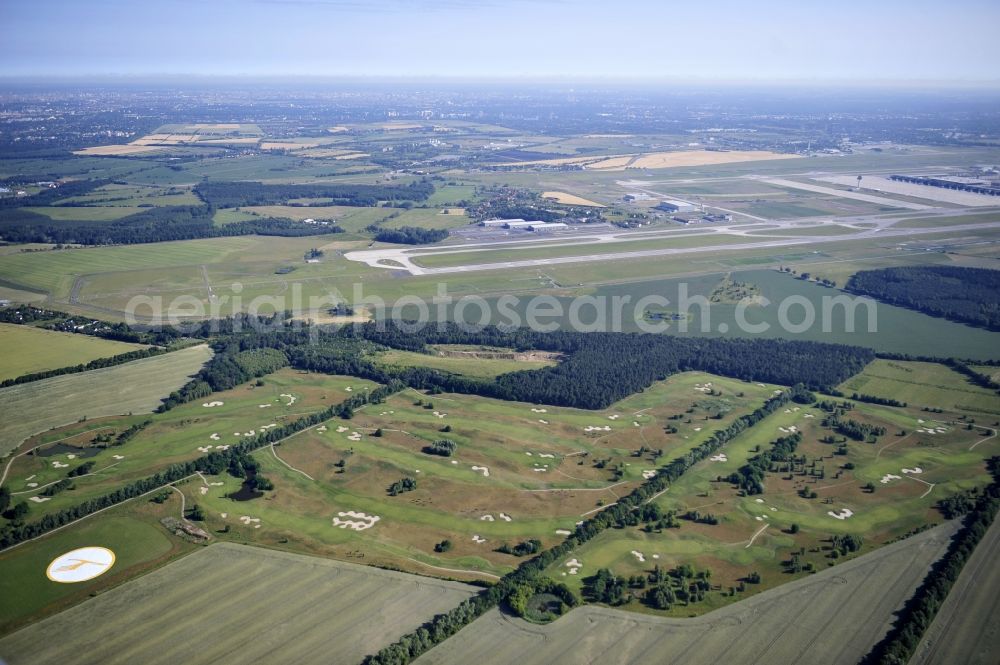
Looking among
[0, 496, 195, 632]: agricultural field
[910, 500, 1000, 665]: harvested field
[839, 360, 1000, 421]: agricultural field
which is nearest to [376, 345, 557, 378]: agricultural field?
[839, 360, 1000, 421]: agricultural field

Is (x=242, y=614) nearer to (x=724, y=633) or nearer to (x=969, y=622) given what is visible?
(x=724, y=633)

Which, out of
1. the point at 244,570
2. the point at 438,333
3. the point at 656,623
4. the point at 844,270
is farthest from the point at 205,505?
the point at 844,270

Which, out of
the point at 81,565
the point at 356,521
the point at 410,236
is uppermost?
the point at 410,236

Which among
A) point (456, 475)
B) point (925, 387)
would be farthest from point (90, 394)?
point (925, 387)

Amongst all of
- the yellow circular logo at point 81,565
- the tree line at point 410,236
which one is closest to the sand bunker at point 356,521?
the yellow circular logo at point 81,565

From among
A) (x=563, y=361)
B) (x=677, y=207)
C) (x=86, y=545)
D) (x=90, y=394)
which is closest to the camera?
(x=86, y=545)

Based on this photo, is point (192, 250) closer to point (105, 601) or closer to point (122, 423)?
point (122, 423)

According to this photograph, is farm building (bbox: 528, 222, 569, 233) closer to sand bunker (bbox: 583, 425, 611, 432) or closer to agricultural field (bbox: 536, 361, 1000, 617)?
agricultural field (bbox: 536, 361, 1000, 617)
